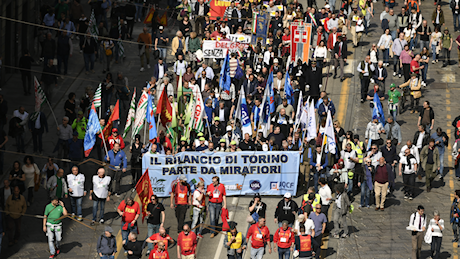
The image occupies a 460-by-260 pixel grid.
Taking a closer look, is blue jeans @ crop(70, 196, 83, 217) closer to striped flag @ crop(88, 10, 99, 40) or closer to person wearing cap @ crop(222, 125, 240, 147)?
person wearing cap @ crop(222, 125, 240, 147)

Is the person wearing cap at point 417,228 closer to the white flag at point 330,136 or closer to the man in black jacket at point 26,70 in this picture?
the white flag at point 330,136

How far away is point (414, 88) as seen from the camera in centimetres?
3419

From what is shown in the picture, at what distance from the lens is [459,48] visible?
3866 cm

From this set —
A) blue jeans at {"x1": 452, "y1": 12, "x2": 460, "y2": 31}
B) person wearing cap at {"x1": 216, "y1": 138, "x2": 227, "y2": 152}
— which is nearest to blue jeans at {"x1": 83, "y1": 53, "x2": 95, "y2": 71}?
person wearing cap at {"x1": 216, "y1": 138, "x2": 227, "y2": 152}

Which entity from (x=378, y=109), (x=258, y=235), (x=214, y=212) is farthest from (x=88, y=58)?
(x=258, y=235)

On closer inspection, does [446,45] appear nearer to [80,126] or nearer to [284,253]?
[80,126]

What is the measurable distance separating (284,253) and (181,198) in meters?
3.69

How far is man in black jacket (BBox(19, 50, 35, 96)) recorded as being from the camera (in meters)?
34.8

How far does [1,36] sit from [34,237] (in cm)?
1258

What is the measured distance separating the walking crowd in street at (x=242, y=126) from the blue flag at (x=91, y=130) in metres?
0.26

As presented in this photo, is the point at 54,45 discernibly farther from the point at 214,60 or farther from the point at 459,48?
the point at 459,48

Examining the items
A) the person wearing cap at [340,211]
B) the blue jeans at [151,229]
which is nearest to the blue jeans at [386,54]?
the person wearing cap at [340,211]

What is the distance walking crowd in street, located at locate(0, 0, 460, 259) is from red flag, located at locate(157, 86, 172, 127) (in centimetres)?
9

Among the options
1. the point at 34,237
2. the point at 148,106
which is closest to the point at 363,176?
the point at 148,106
